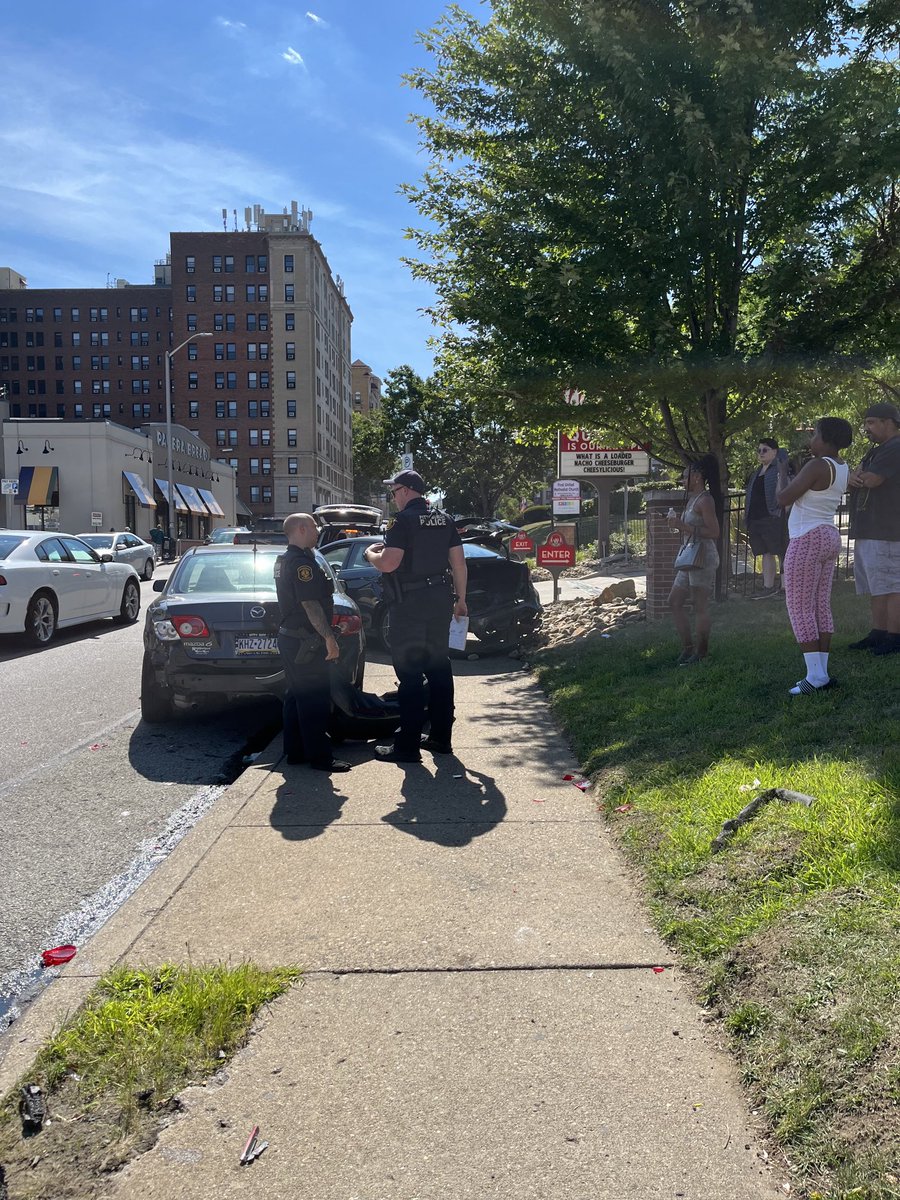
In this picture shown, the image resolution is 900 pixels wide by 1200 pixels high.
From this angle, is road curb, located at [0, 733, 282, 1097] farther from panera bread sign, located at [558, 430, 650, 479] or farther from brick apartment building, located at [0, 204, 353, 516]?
brick apartment building, located at [0, 204, 353, 516]

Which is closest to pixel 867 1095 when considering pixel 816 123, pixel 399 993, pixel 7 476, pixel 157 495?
pixel 399 993

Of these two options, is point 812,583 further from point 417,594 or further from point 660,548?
point 660,548

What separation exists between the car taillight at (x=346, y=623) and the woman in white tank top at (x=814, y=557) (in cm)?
339

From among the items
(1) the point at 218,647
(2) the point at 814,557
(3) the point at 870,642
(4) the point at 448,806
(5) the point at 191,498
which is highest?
(5) the point at 191,498

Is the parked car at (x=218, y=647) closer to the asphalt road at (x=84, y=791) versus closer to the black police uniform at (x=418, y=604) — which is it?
the asphalt road at (x=84, y=791)

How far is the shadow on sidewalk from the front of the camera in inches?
207

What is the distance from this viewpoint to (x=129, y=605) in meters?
16.3

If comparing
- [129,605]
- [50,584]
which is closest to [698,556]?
[50,584]

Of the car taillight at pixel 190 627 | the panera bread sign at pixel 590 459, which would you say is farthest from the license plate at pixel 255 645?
the panera bread sign at pixel 590 459

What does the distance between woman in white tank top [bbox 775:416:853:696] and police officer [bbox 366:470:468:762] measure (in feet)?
7.08

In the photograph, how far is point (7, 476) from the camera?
50656mm

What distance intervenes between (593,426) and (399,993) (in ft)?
36.8

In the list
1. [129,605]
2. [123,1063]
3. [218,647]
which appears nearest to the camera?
[123,1063]

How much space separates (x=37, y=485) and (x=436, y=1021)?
172ft
